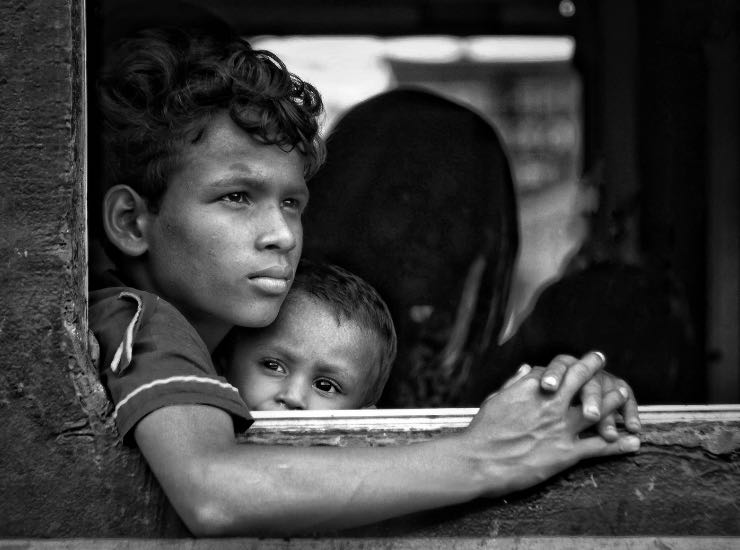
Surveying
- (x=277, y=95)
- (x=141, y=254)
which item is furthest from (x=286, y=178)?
(x=141, y=254)

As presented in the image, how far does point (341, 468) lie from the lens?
4.84 feet

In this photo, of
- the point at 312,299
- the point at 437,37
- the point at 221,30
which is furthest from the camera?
the point at 437,37

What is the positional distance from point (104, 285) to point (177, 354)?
435mm

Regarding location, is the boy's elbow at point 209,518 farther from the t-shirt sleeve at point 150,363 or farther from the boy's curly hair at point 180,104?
the boy's curly hair at point 180,104

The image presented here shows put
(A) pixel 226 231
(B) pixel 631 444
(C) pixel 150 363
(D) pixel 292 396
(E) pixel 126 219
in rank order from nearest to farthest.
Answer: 1. (C) pixel 150 363
2. (B) pixel 631 444
3. (A) pixel 226 231
4. (E) pixel 126 219
5. (D) pixel 292 396

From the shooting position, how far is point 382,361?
2.43 meters

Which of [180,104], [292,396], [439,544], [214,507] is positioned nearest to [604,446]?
[439,544]

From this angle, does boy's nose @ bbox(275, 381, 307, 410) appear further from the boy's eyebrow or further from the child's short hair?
the boy's eyebrow

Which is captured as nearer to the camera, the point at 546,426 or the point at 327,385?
the point at 546,426

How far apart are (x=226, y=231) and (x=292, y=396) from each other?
1.46 feet

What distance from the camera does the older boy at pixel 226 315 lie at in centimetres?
146

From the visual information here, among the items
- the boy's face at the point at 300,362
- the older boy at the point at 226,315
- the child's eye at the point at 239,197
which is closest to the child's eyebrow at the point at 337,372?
the boy's face at the point at 300,362

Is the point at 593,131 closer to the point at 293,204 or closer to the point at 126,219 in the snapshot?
the point at 293,204

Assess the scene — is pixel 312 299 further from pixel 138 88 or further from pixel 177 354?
pixel 177 354
